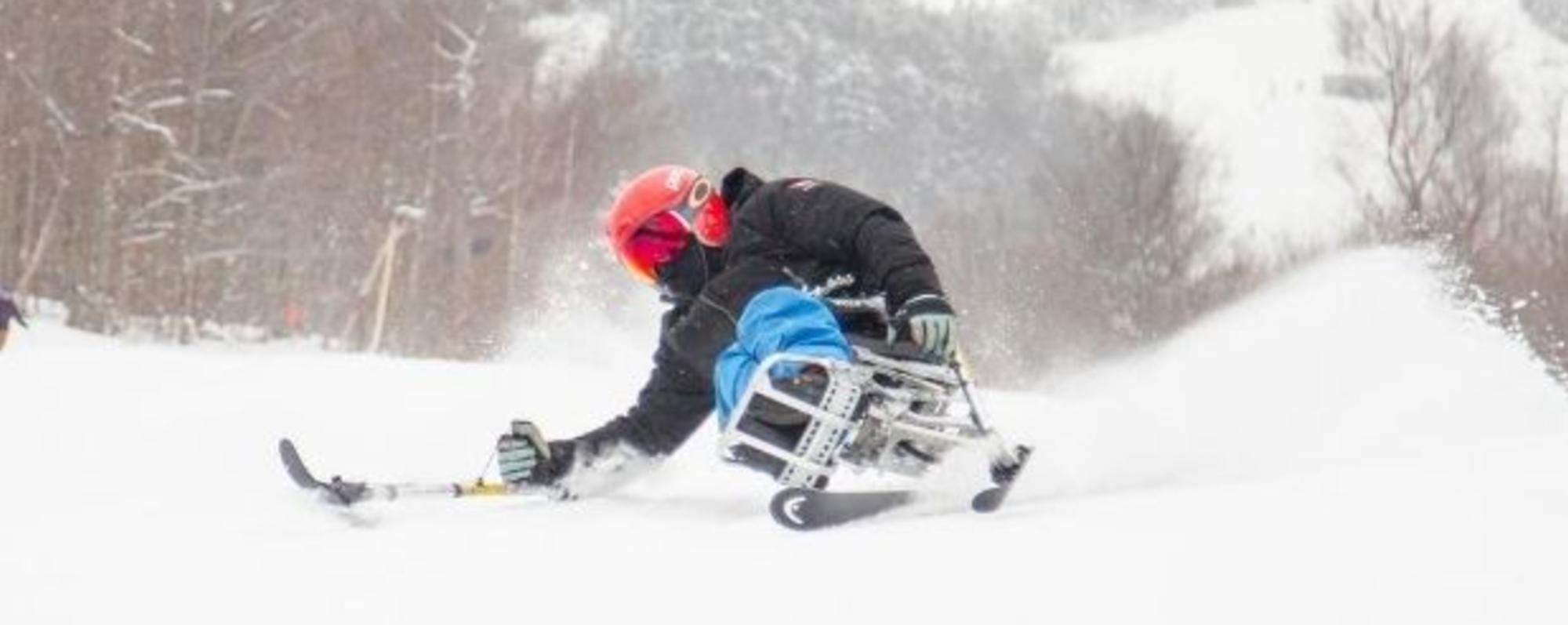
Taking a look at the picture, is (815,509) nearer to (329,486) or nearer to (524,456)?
(524,456)

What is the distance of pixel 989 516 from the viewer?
12.6ft

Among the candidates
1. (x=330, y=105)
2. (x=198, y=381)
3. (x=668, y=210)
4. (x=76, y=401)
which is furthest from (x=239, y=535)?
(x=330, y=105)

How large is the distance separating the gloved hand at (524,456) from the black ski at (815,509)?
1382 mm

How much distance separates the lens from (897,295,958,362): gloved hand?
4.26m

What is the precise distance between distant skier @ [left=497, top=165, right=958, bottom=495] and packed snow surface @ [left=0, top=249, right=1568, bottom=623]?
0.19 m

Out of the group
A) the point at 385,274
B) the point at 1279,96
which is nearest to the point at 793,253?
the point at 385,274

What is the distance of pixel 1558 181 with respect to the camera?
115 feet

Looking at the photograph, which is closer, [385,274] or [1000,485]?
[1000,485]

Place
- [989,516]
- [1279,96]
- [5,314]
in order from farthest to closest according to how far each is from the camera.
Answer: [1279,96]
[5,314]
[989,516]

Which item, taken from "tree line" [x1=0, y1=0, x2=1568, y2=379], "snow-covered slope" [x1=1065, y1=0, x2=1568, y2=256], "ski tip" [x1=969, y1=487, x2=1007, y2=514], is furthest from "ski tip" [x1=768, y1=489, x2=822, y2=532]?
"snow-covered slope" [x1=1065, y1=0, x2=1568, y2=256]

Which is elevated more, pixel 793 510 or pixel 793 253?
pixel 793 253

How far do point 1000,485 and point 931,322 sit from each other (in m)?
0.48

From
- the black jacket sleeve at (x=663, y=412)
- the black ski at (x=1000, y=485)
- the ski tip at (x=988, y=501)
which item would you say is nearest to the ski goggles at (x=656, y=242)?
the black jacket sleeve at (x=663, y=412)

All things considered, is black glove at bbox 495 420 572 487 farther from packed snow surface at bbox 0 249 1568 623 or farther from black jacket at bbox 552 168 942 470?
black jacket at bbox 552 168 942 470
